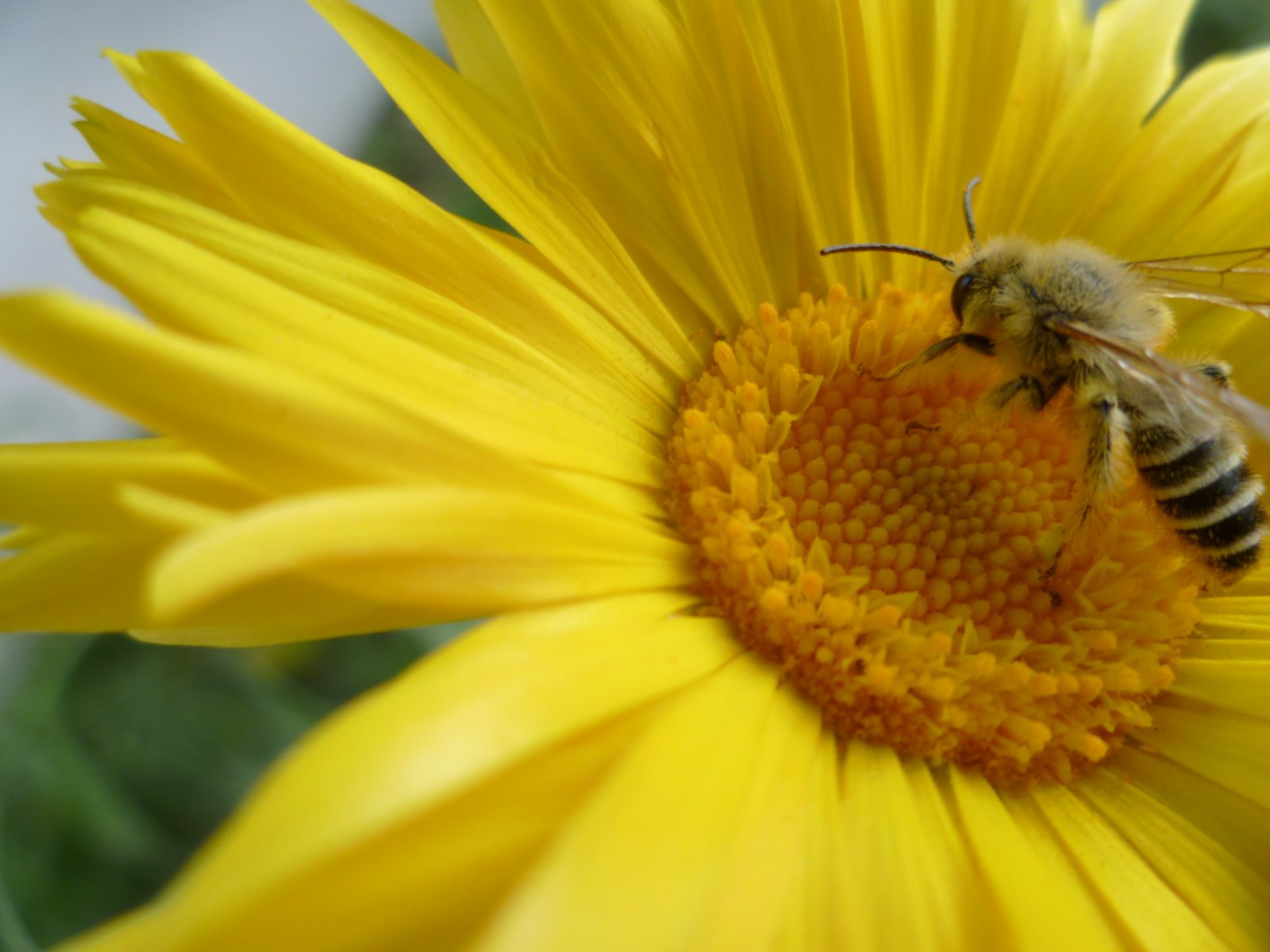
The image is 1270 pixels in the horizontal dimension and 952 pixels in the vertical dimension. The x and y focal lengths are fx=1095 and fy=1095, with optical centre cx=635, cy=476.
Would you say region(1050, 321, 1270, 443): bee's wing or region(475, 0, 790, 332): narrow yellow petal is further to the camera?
region(475, 0, 790, 332): narrow yellow petal

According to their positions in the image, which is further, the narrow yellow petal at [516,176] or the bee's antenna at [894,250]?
the bee's antenna at [894,250]

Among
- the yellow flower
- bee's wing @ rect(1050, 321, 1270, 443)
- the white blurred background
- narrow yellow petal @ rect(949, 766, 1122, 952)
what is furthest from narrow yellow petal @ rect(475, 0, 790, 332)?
the white blurred background

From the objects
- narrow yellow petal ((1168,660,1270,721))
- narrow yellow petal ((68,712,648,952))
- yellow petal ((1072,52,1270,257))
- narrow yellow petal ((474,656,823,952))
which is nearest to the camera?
narrow yellow petal ((68,712,648,952))

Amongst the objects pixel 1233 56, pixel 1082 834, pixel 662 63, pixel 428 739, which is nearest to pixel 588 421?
pixel 662 63

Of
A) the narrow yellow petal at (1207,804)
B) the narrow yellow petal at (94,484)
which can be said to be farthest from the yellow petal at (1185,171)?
the narrow yellow petal at (94,484)

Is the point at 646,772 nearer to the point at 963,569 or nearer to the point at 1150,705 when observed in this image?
the point at 963,569

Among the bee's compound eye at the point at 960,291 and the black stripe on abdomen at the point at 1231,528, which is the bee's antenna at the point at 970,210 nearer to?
the bee's compound eye at the point at 960,291

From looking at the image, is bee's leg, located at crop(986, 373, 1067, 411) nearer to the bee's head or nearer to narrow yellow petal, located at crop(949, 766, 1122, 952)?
the bee's head
